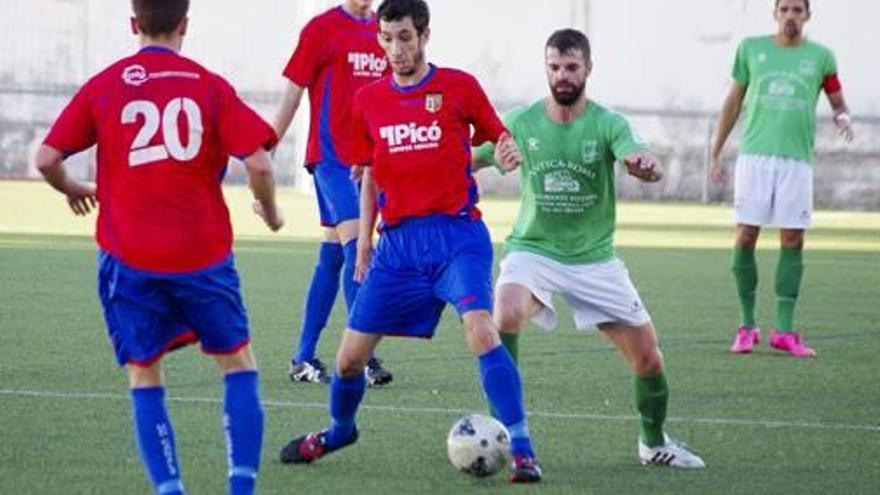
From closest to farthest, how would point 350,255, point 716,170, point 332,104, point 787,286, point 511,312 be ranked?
point 511,312, point 350,255, point 332,104, point 787,286, point 716,170

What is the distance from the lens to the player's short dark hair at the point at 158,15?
650cm

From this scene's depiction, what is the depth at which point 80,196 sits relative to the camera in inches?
265

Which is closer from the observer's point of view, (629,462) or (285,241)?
(629,462)

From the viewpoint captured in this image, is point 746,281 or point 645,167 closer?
point 645,167

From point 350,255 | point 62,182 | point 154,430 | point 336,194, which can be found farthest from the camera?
point 336,194

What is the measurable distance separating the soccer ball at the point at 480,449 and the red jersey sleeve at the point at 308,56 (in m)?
3.38

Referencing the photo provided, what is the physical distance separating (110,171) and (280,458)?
184cm

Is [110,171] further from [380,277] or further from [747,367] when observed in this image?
[747,367]

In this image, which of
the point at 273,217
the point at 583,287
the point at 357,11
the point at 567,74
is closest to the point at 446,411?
the point at 583,287

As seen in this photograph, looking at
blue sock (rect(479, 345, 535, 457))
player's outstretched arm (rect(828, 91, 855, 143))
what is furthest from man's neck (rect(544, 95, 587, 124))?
player's outstretched arm (rect(828, 91, 855, 143))

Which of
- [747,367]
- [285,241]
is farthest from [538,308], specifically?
[285,241]

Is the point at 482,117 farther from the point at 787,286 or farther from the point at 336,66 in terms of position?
the point at 787,286

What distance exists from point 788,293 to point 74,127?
665 centimetres

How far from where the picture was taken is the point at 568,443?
8.50 meters
